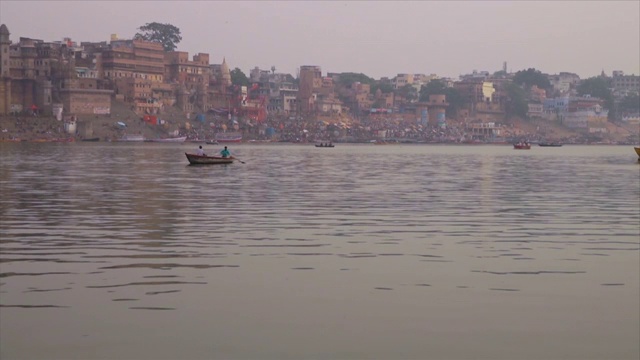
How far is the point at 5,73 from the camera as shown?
134 meters

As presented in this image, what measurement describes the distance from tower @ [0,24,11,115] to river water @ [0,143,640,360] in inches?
4329

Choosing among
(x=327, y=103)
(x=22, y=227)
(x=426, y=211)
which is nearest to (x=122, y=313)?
(x=22, y=227)

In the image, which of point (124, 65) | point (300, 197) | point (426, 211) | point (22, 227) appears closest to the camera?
point (22, 227)

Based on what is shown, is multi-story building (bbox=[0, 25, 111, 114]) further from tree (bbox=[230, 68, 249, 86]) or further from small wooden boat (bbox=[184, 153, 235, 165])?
small wooden boat (bbox=[184, 153, 235, 165])

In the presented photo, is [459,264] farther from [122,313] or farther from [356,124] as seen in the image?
[356,124]

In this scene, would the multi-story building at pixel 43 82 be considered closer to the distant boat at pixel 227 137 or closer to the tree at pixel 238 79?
the distant boat at pixel 227 137

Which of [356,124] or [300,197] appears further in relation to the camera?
[356,124]

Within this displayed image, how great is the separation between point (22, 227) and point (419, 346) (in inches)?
503

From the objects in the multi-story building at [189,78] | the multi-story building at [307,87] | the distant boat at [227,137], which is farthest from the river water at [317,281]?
the multi-story building at [307,87]

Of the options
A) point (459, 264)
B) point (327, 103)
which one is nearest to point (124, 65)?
point (327, 103)

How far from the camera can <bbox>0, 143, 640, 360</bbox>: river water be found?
33.9 feet

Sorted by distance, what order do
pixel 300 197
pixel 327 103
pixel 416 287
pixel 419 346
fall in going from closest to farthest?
pixel 419 346, pixel 416 287, pixel 300 197, pixel 327 103

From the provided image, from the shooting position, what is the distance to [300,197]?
31188 millimetres

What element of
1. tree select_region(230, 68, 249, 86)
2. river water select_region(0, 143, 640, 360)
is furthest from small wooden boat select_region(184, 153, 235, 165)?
tree select_region(230, 68, 249, 86)
